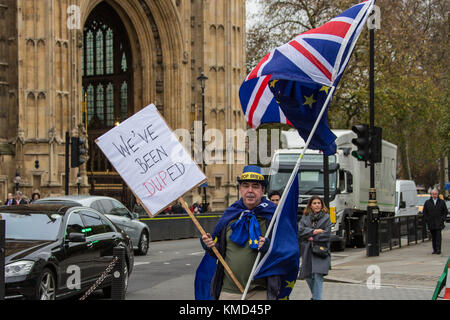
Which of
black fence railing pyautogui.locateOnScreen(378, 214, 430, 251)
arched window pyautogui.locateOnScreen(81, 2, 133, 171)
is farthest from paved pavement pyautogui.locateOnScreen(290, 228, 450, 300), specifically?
arched window pyautogui.locateOnScreen(81, 2, 133, 171)

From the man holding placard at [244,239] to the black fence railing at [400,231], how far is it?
1576 centimetres

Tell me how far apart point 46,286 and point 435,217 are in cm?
1403

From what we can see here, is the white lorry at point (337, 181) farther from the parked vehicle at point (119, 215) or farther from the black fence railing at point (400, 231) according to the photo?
the parked vehicle at point (119, 215)

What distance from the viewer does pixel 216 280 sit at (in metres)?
6.14

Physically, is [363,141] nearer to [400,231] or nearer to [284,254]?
[400,231]

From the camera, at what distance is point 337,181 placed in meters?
23.1

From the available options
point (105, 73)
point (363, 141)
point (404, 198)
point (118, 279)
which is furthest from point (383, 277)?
point (105, 73)

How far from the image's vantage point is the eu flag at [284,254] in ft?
19.6

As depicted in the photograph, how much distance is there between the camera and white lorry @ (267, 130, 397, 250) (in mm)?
22781

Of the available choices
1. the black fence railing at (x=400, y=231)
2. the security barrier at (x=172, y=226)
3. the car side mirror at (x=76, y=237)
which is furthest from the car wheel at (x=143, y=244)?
the car side mirror at (x=76, y=237)

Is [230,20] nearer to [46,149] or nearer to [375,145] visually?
[46,149]

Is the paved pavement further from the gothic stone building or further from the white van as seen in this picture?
the gothic stone building

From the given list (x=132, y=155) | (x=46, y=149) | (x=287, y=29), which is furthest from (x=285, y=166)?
(x=287, y=29)

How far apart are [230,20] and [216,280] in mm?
39196
